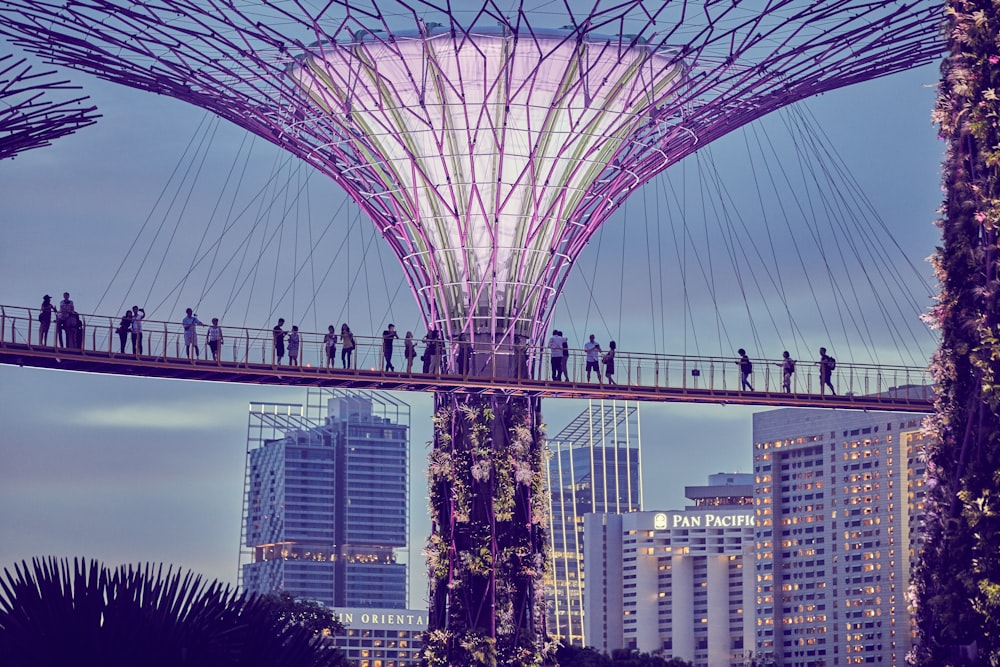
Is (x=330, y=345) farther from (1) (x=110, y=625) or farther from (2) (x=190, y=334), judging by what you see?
(1) (x=110, y=625)

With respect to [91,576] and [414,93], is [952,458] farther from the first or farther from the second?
[414,93]

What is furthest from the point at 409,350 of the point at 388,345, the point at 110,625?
the point at 110,625

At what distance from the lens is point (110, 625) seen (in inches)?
912

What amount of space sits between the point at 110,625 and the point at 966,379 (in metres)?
11.8

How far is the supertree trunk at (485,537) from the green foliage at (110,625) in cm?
2039

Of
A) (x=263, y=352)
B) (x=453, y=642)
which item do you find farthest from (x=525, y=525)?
(x=263, y=352)

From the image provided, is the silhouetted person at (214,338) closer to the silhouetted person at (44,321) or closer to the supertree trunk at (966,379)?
the silhouetted person at (44,321)

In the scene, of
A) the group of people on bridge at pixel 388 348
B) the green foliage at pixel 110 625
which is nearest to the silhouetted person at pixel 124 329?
the group of people on bridge at pixel 388 348

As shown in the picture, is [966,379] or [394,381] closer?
[966,379]

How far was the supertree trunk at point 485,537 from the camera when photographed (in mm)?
44156

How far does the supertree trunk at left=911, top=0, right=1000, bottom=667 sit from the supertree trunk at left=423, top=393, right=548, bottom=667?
21.8 m

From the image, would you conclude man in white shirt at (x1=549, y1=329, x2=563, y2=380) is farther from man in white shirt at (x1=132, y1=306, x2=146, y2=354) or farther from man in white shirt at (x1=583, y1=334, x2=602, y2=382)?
man in white shirt at (x1=132, y1=306, x2=146, y2=354)

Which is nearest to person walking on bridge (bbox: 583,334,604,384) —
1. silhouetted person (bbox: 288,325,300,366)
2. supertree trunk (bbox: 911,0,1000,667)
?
silhouetted person (bbox: 288,325,300,366)

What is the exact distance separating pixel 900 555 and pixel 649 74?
156 m
